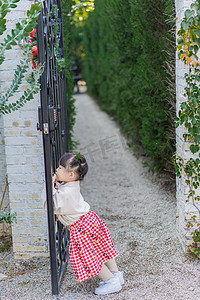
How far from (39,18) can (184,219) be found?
2010 mm

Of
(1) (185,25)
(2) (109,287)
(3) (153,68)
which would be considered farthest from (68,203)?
(3) (153,68)

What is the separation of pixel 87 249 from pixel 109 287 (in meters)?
0.32

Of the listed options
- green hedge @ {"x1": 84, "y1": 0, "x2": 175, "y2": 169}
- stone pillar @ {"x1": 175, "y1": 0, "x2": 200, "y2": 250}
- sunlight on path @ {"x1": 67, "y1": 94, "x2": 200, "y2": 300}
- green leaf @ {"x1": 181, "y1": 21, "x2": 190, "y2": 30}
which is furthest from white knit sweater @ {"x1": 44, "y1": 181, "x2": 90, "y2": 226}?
green hedge @ {"x1": 84, "y1": 0, "x2": 175, "y2": 169}

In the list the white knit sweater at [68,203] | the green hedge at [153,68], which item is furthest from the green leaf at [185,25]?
the white knit sweater at [68,203]

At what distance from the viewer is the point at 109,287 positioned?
9.61 ft

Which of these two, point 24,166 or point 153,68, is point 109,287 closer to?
point 24,166

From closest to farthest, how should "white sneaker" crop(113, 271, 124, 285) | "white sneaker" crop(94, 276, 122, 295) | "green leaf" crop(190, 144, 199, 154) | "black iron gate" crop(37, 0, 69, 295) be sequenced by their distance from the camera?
"black iron gate" crop(37, 0, 69, 295) < "white sneaker" crop(94, 276, 122, 295) < "white sneaker" crop(113, 271, 124, 285) < "green leaf" crop(190, 144, 199, 154)

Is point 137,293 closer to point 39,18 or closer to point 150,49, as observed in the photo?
point 39,18

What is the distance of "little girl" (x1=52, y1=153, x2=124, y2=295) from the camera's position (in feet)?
9.36

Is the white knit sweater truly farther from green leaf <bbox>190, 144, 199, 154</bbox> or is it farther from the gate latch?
green leaf <bbox>190, 144, 199, 154</bbox>

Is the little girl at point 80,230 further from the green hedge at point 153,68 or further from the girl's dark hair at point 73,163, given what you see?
the green hedge at point 153,68

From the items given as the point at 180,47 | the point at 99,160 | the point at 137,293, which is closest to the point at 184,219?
the point at 137,293

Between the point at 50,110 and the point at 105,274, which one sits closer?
the point at 50,110

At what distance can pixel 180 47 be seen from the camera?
3143mm
